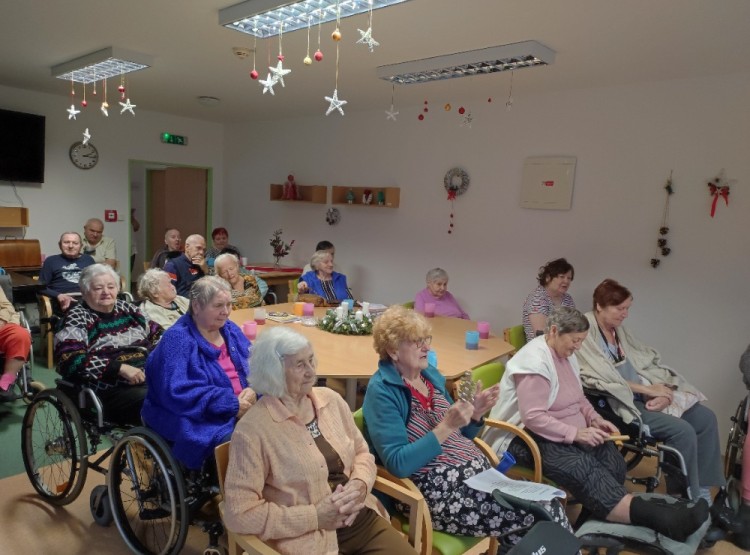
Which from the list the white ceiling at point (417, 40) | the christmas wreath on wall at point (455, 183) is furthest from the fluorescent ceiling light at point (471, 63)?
the christmas wreath on wall at point (455, 183)

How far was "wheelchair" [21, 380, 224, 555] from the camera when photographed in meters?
2.00

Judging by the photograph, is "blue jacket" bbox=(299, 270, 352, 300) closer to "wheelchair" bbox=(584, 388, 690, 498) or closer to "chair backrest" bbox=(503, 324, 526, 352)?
"chair backrest" bbox=(503, 324, 526, 352)

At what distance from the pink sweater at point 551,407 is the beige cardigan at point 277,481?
2.93ft

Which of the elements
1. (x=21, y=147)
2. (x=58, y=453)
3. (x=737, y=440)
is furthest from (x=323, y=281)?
(x=21, y=147)

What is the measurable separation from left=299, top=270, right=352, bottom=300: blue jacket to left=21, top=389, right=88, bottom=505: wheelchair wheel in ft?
7.53

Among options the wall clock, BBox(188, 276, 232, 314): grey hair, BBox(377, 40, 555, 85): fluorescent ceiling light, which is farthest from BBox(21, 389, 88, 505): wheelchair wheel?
the wall clock

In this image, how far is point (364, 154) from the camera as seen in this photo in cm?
578

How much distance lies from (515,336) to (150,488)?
255 centimetres

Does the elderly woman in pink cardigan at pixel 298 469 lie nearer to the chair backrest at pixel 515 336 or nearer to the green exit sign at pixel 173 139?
the chair backrest at pixel 515 336

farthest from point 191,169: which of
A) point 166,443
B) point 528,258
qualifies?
point 166,443

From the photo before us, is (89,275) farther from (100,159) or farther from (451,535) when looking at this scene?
(100,159)

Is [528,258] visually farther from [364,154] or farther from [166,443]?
[166,443]

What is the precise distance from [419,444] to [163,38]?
9.82 feet

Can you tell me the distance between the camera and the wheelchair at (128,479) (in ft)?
6.55
